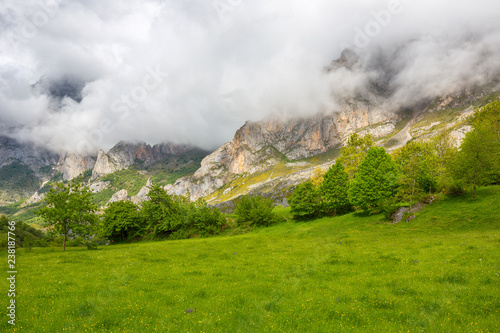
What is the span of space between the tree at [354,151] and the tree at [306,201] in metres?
11.6

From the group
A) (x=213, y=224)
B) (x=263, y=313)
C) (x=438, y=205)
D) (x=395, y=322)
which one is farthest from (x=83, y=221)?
(x=438, y=205)

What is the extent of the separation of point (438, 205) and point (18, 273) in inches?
2179

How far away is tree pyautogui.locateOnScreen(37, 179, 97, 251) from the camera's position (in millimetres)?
34744

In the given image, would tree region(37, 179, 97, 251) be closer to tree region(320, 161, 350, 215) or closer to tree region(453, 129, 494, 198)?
tree region(320, 161, 350, 215)

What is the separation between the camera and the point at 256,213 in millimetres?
→ 64062

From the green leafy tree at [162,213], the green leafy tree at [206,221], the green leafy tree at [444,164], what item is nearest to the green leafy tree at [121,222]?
the green leafy tree at [162,213]

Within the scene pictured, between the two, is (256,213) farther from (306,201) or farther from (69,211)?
(69,211)

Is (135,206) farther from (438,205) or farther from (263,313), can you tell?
(438,205)

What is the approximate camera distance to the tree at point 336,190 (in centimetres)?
5800

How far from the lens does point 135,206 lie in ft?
227

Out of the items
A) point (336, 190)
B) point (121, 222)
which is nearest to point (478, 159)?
point (336, 190)

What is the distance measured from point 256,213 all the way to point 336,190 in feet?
72.6

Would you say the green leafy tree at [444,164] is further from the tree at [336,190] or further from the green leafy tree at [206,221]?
the green leafy tree at [206,221]

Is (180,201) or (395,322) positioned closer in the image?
(395,322)
